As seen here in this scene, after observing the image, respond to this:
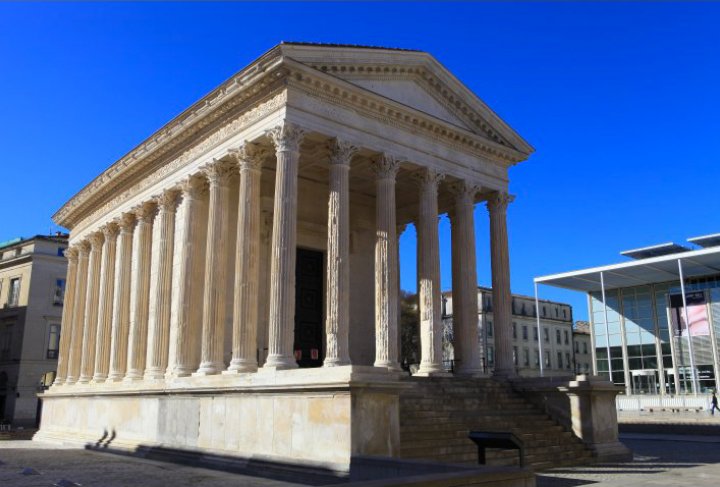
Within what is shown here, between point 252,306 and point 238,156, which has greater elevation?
point 238,156

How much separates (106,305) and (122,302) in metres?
2.29

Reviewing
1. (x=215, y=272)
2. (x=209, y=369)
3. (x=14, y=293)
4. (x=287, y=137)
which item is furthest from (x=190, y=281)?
(x=14, y=293)

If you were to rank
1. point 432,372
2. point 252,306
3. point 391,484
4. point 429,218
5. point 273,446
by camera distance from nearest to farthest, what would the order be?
point 391,484 < point 273,446 < point 252,306 < point 432,372 < point 429,218

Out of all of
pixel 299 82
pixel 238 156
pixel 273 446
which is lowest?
pixel 273 446

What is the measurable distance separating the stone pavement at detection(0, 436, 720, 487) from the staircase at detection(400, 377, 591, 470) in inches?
40.3

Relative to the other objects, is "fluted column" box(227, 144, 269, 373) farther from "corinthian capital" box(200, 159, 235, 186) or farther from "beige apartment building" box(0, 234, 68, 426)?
"beige apartment building" box(0, 234, 68, 426)

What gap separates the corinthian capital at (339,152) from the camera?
68.1ft

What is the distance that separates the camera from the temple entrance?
84.7 feet

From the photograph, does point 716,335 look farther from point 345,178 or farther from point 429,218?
point 345,178

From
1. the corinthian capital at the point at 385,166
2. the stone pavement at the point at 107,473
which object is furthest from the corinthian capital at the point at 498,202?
the stone pavement at the point at 107,473

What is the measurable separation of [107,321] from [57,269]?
2573 centimetres

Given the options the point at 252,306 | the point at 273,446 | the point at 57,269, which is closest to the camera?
the point at 273,446

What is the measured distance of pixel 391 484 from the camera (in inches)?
330

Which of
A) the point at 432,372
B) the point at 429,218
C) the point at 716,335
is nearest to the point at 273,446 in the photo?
the point at 432,372
